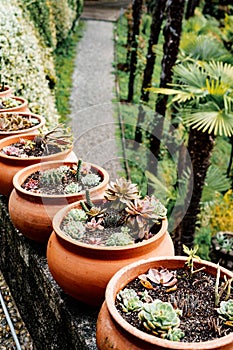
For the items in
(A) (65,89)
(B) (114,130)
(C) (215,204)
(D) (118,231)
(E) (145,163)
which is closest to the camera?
(D) (118,231)

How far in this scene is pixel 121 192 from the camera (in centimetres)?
188

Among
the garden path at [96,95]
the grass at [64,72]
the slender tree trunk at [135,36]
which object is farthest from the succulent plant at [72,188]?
the slender tree trunk at [135,36]

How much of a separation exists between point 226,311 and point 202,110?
360 centimetres

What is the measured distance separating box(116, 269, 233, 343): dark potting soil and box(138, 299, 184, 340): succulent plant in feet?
0.12

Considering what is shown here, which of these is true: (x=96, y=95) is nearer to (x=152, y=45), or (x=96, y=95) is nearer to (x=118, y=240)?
(x=152, y=45)

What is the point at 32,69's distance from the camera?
580 cm

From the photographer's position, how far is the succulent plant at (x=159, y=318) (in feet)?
4.35

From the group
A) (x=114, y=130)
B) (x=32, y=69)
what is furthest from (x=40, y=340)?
(x=114, y=130)

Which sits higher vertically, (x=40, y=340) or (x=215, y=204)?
A: (x=40, y=340)

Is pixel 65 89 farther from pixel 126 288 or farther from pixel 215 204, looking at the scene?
pixel 126 288

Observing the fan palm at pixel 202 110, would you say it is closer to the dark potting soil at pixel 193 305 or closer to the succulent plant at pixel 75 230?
the succulent plant at pixel 75 230

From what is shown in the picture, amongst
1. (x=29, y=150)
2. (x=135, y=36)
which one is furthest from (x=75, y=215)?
(x=135, y=36)

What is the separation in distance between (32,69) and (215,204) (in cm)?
363

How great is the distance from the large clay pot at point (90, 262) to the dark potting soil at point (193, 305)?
10 centimetres
